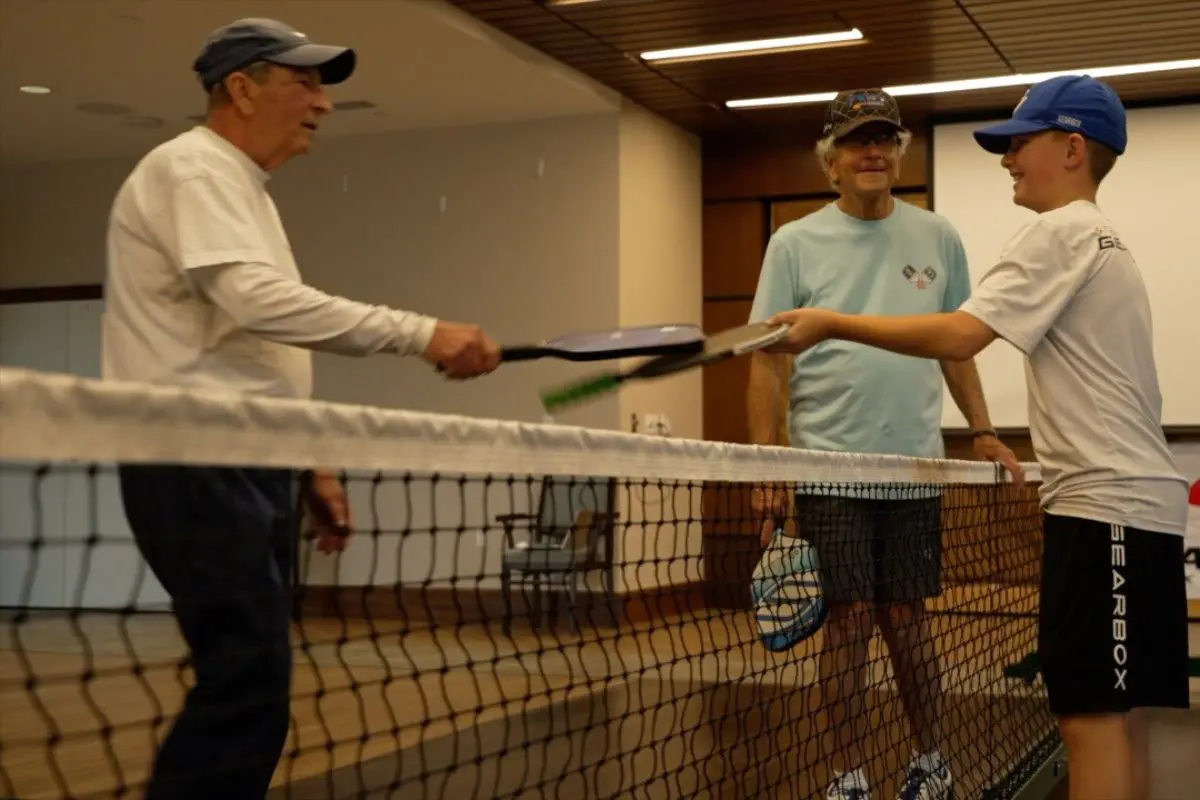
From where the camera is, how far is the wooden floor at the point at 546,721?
3.05 meters

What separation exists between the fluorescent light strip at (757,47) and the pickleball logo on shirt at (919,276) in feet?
14.9

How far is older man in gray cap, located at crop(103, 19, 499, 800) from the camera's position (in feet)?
6.98

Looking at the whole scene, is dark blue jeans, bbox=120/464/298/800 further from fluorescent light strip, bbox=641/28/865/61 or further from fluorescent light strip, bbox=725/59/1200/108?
fluorescent light strip, bbox=725/59/1200/108

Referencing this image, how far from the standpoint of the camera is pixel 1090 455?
8.16ft

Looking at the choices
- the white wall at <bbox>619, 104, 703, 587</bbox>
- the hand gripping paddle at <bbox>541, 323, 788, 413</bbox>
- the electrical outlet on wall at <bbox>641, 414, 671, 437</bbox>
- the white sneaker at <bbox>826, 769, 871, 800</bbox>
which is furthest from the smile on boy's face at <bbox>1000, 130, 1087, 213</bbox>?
the electrical outlet on wall at <bbox>641, 414, 671, 437</bbox>

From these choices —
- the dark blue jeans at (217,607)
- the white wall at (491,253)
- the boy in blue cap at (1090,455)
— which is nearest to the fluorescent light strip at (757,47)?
the white wall at (491,253)

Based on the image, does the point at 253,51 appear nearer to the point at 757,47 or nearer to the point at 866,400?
the point at 866,400

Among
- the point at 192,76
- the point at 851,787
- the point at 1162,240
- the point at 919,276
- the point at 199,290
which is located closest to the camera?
the point at 199,290

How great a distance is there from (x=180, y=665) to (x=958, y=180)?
8118mm

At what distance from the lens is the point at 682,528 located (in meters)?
9.17

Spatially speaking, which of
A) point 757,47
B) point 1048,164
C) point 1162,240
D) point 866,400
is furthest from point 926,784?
point 1162,240

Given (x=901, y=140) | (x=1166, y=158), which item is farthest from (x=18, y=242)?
(x=901, y=140)

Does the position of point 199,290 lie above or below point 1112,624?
above

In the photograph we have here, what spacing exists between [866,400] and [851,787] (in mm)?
867
